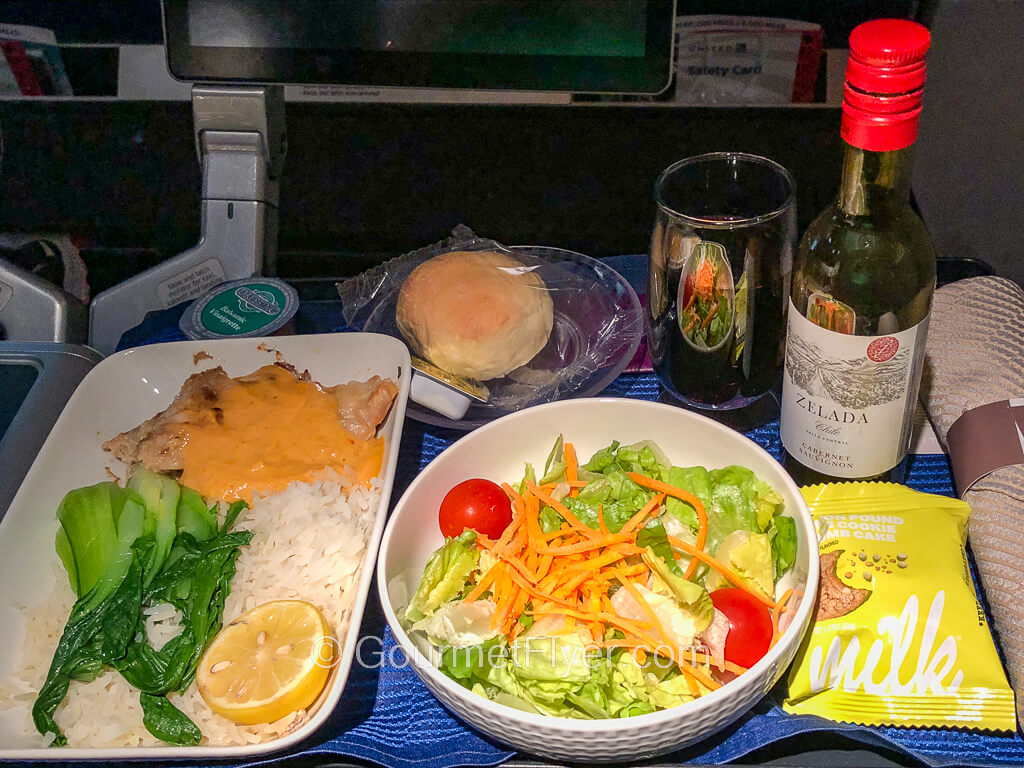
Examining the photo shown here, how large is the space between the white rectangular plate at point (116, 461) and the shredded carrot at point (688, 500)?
0.23 m

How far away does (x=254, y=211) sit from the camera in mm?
1181

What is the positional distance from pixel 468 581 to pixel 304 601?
146 millimetres

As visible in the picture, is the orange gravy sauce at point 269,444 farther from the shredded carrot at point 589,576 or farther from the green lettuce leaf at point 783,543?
the green lettuce leaf at point 783,543

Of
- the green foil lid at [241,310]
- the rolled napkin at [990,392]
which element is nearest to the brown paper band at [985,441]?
the rolled napkin at [990,392]

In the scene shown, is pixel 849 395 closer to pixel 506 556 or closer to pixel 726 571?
pixel 726 571

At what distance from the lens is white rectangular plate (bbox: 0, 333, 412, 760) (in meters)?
0.71

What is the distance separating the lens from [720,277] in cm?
90

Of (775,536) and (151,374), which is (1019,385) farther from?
(151,374)

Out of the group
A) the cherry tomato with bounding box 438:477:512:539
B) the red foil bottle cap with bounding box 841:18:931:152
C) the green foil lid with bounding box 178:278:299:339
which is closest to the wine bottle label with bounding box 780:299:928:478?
the red foil bottle cap with bounding box 841:18:931:152

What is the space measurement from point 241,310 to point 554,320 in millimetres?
378

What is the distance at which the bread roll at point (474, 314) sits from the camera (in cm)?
100

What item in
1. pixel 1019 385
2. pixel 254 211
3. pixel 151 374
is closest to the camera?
pixel 1019 385

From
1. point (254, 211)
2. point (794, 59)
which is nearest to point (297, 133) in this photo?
point (254, 211)

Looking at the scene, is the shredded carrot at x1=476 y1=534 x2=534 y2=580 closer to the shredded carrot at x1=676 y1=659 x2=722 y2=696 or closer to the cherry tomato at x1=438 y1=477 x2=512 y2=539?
the cherry tomato at x1=438 y1=477 x2=512 y2=539
